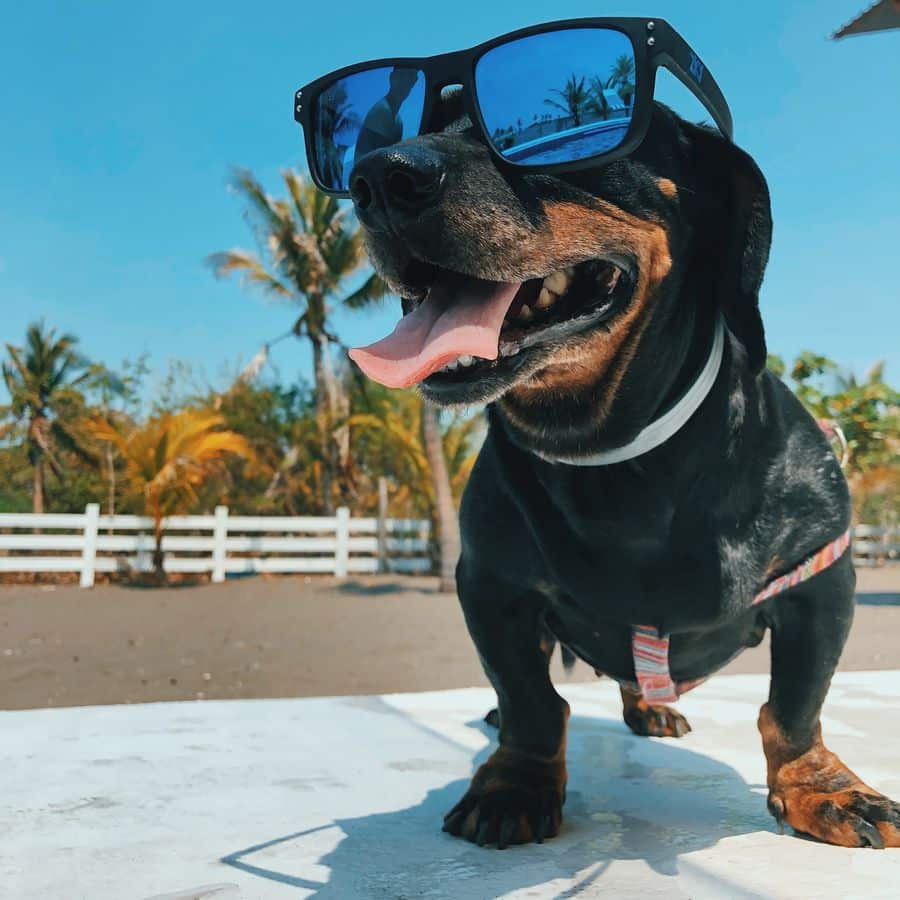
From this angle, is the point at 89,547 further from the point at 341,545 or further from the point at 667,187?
the point at 667,187

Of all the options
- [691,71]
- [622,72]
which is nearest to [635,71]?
[622,72]

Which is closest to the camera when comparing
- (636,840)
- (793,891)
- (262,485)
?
(793,891)

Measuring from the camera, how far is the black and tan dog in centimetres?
125

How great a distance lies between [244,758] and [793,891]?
52.0 inches

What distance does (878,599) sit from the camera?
42.6 ft

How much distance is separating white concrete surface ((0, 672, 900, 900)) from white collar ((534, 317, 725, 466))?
0.65m

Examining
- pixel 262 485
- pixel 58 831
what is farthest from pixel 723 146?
pixel 262 485

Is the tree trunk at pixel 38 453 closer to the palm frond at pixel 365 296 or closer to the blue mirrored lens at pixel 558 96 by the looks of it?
the palm frond at pixel 365 296

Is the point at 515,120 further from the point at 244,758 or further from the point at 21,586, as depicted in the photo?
the point at 21,586

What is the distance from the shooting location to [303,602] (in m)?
12.5

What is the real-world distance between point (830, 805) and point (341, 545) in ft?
48.3

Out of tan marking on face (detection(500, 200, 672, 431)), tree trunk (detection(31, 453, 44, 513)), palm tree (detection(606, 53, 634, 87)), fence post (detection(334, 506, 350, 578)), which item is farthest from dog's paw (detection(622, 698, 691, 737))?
tree trunk (detection(31, 453, 44, 513))

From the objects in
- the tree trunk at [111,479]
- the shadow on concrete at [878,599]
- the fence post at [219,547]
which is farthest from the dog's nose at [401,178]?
the tree trunk at [111,479]

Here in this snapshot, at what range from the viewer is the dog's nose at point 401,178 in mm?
1182
